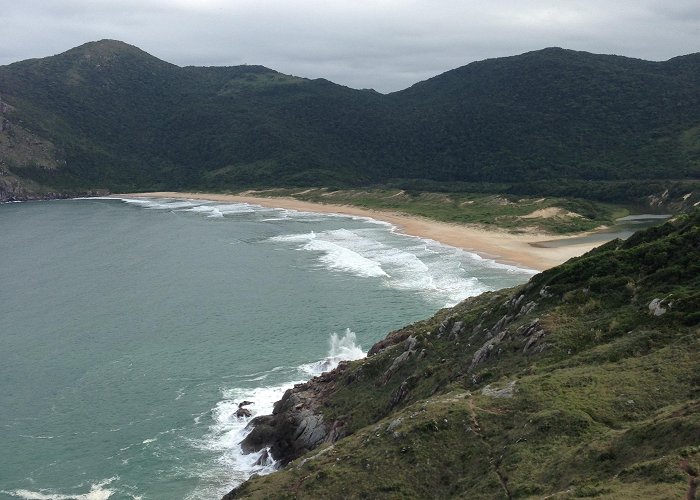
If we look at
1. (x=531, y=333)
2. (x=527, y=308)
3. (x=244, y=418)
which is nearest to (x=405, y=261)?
(x=244, y=418)

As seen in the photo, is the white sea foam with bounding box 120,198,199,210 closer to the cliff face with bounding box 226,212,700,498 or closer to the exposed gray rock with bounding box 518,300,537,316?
the cliff face with bounding box 226,212,700,498

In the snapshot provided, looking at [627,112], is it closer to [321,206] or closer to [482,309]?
[321,206]

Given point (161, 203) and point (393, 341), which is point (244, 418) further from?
point (161, 203)

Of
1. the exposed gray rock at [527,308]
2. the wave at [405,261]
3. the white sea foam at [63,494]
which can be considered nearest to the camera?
the white sea foam at [63,494]

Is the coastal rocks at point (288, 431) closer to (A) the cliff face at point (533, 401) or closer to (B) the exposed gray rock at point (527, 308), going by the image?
(A) the cliff face at point (533, 401)

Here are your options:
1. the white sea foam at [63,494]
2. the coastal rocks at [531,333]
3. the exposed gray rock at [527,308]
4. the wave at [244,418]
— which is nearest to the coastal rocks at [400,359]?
the exposed gray rock at [527,308]

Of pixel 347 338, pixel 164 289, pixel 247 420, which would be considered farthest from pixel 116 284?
pixel 247 420
